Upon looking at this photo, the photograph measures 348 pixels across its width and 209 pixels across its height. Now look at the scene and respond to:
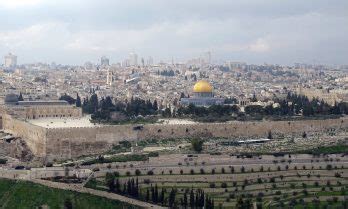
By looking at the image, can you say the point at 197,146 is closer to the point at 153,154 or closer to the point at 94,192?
the point at 153,154

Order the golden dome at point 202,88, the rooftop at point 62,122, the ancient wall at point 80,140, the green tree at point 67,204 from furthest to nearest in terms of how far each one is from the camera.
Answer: the golden dome at point 202,88, the rooftop at point 62,122, the ancient wall at point 80,140, the green tree at point 67,204

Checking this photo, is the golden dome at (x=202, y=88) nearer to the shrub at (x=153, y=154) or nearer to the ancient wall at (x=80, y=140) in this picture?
the ancient wall at (x=80, y=140)

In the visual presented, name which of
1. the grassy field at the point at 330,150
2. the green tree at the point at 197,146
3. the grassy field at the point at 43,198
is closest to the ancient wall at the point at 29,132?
the green tree at the point at 197,146

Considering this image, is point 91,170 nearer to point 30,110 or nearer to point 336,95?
point 30,110

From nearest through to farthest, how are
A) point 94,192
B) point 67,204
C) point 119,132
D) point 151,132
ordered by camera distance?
point 67,204 < point 94,192 < point 119,132 < point 151,132

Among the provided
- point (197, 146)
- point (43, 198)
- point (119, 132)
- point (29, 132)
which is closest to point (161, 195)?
point (43, 198)
